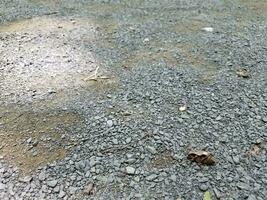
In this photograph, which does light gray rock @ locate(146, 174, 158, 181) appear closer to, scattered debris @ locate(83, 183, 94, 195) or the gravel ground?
the gravel ground

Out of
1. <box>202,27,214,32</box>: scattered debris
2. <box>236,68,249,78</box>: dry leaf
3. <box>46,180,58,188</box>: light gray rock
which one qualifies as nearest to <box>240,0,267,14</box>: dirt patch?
<box>202,27,214,32</box>: scattered debris

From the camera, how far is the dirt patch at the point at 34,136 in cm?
316

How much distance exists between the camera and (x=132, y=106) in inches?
145

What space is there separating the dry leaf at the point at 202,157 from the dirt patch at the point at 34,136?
120 centimetres

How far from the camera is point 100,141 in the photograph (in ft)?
10.7

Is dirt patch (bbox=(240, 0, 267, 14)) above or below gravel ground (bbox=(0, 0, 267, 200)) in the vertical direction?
above

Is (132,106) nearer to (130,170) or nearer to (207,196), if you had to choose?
(130,170)

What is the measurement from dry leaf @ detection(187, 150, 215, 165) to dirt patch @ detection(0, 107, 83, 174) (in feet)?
3.94

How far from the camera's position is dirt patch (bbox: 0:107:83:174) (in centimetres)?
316

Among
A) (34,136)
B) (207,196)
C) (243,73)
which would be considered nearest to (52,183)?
(34,136)

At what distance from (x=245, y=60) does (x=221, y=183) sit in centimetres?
229

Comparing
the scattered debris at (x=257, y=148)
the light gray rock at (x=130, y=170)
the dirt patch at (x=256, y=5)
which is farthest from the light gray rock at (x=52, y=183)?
the dirt patch at (x=256, y=5)

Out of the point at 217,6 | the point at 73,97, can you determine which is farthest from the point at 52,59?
the point at 217,6

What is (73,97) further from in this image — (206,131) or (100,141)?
(206,131)
